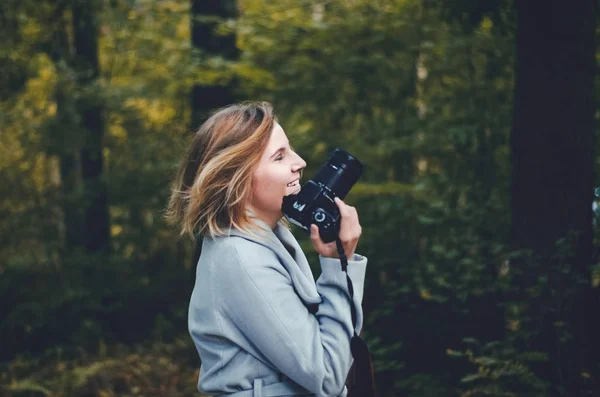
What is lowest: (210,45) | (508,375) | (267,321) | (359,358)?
(508,375)

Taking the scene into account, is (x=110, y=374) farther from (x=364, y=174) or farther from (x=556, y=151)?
(x=556, y=151)

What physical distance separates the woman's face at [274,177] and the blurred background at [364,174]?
136 centimetres

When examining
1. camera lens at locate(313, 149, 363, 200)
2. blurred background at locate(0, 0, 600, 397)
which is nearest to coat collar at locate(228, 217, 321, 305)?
camera lens at locate(313, 149, 363, 200)

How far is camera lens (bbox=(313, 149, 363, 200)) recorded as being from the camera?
2318 millimetres

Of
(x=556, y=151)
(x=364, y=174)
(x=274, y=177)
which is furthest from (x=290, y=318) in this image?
(x=364, y=174)

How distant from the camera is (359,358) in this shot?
7.18 feet

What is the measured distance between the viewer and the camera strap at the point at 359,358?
7.09 feet

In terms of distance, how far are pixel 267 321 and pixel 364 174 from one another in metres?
5.97

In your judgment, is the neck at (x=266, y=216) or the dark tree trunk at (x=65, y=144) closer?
the neck at (x=266, y=216)

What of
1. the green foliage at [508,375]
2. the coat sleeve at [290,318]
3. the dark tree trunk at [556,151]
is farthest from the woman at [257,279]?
the dark tree trunk at [556,151]

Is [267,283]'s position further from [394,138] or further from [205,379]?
[394,138]

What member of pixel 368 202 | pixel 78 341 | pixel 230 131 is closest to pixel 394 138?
pixel 368 202

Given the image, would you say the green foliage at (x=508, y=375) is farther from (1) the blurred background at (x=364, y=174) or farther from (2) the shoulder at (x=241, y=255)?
(2) the shoulder at (x=241, y=255)

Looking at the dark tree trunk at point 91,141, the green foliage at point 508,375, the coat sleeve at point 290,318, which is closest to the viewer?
the coat sleeve at point 290,318
